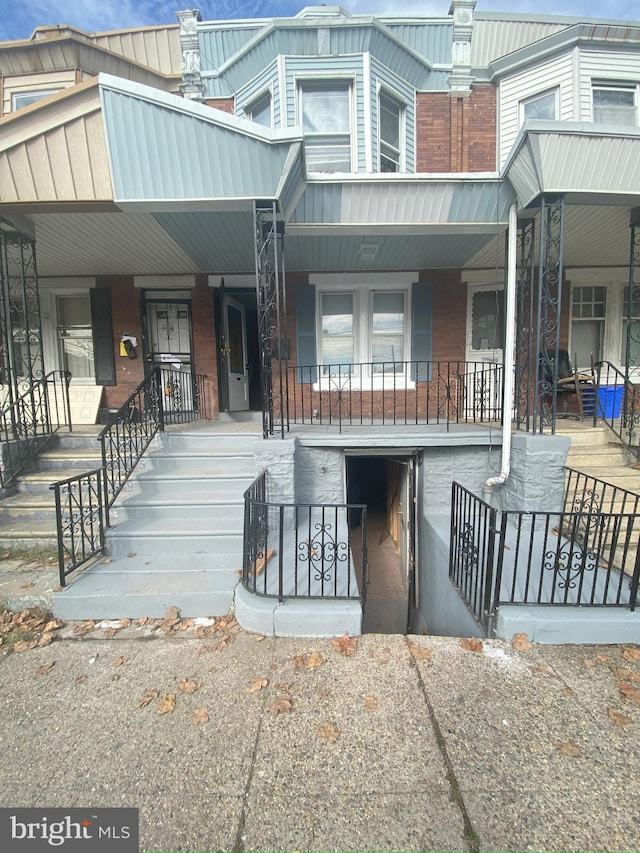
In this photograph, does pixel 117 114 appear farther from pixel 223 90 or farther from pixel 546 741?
pixel 546 741

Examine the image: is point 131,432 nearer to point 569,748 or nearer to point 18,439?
point 18,439

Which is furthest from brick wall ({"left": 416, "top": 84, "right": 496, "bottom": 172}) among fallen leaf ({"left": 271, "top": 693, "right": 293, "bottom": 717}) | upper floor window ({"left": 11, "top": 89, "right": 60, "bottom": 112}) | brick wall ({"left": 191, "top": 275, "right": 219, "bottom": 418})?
fallen leaf ({"left": 271, "top": 693, "right": 293, "bottom": 717})

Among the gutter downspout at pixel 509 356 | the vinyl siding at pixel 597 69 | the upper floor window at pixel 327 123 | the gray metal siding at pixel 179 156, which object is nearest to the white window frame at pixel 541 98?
the vinyl siding at pixel 597 69

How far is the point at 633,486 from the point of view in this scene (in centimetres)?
480

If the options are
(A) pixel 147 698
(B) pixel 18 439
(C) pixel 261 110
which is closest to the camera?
(A) pixel 147 698

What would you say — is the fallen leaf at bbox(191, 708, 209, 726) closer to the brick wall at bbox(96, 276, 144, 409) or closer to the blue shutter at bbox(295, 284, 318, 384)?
the blue shutter at bbox(295, 284, 318, 384)

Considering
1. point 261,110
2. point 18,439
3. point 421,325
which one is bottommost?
point 18,439

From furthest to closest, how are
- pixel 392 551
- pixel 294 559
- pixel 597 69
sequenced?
pixel 392 551, pixel 597 69, pixel 294 559

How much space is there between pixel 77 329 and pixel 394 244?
6651 millimetres

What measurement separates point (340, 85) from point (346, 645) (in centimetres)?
847

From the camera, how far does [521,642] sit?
2.85 m

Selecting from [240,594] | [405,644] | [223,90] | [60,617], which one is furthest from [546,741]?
[223,90]

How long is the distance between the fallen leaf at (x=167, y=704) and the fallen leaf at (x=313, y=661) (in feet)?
2.89

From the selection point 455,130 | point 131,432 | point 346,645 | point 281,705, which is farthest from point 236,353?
point 281,705
